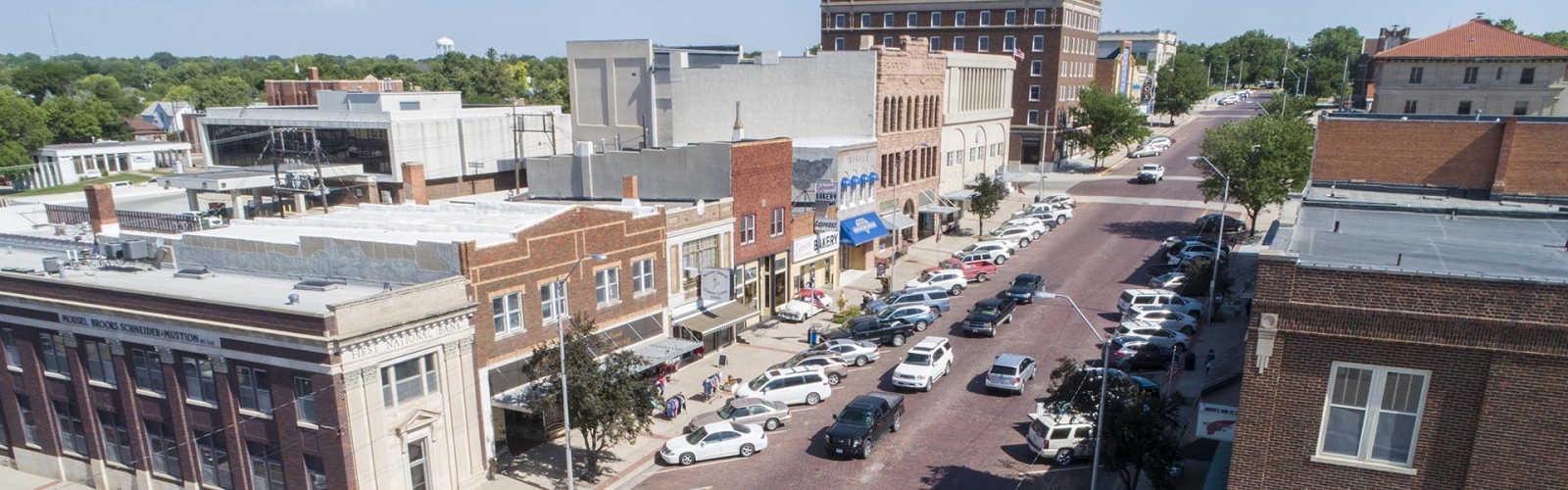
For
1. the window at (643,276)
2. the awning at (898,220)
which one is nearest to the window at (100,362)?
the window at (643,276)

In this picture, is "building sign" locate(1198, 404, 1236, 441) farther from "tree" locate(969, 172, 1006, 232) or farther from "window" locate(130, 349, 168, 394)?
"tree" locate(969, 172, 1006, 232)

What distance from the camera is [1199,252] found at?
49844mm

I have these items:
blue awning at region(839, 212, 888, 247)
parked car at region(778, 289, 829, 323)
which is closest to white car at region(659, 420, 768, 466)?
parked car at region(778, 289, 829, 323)

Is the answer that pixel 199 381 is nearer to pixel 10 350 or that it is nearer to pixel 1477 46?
pixel 10 350

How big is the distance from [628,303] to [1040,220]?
37827mm

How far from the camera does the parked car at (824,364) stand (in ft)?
115

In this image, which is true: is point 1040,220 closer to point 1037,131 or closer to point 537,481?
point 1037,131

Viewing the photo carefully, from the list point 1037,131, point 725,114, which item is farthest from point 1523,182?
point 1037,131

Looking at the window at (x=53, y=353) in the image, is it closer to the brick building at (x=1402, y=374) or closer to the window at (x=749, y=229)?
the window at (x=749, y=229)

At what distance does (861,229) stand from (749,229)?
1051 centimetres

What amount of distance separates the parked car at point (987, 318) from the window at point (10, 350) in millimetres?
35607

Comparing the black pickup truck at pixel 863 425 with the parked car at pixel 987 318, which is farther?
the parked car at pixel 987 318

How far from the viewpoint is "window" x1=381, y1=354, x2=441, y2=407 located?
24.8 metres

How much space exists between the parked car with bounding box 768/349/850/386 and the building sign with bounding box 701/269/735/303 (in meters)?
4.01
